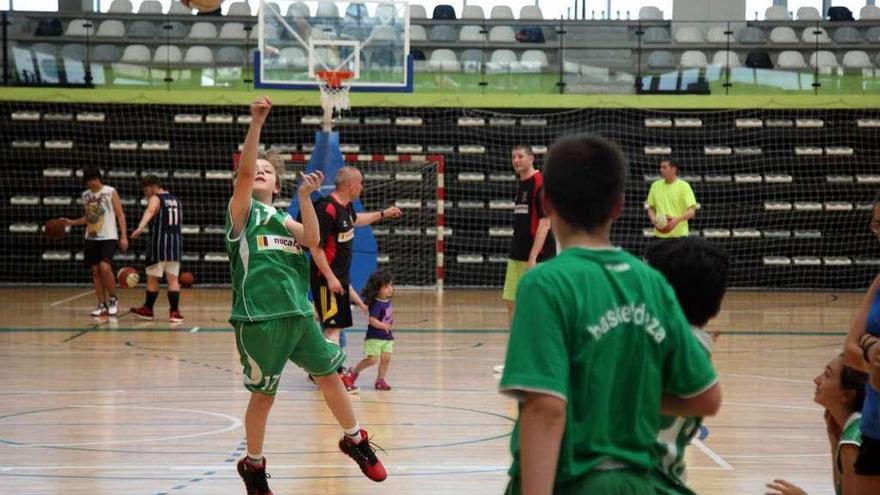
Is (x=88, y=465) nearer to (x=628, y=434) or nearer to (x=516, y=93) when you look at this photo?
(x=628, y=434)

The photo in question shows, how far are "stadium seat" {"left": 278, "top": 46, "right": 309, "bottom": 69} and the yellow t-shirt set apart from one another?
5.01 m

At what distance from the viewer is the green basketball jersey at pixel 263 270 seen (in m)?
6.31

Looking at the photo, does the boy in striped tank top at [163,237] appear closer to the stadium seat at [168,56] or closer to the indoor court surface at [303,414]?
the indoor court surface at [303,414]

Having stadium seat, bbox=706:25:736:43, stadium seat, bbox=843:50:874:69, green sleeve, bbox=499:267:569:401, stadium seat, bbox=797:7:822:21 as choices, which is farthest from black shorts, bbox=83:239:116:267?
green sleeve, bbox=499:267:569:401

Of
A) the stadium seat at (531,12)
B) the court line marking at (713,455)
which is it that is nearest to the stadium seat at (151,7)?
the stadium seat at (531,12)

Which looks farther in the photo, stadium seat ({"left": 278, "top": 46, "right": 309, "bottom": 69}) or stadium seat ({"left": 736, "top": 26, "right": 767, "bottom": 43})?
stadium seat ({"left": 736, "top": 26, "right": 767, "bottom": 43})

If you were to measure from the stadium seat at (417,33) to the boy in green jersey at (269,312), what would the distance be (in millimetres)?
14629

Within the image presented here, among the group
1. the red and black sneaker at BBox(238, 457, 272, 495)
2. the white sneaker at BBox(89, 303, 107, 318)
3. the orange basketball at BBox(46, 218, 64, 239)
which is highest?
the orange basketball at BBox(46, 218, 64, 239)

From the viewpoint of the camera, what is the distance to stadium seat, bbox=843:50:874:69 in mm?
20469

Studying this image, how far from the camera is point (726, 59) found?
67.5 feet

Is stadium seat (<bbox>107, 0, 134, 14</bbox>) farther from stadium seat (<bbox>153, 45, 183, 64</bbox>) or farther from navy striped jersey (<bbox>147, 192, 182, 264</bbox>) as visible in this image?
navy striped jersey (<bbox>147, 192, 182, 264</bbox>)

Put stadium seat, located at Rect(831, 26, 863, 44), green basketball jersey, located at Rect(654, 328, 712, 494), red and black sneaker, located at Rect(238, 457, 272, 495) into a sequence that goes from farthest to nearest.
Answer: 1. stadium seat, located at Rect(831, 26, 863, 44)
2. red and black sneaker, located at Rect(238, 457, 272, 495)
3. green basketball jersey, located at Rect(654, 328, 712, 494)

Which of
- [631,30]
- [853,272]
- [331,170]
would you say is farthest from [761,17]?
[331,170]

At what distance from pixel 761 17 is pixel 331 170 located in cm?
1176
